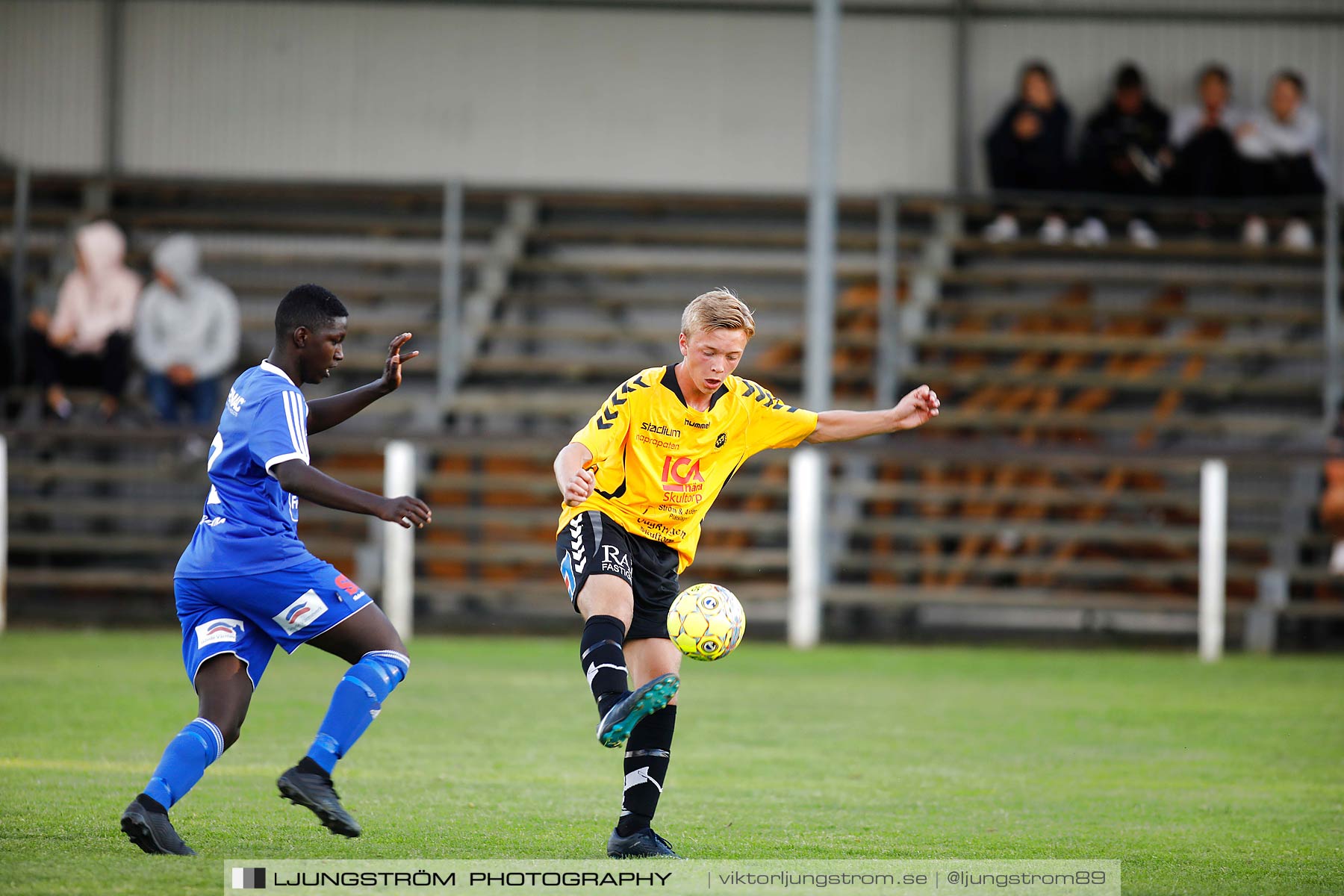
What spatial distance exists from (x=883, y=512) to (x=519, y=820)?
1015 centimetres

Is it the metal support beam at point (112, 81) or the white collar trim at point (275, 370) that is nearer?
the white collar trim at point (275, 370)

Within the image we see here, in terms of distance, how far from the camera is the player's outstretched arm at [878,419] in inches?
226

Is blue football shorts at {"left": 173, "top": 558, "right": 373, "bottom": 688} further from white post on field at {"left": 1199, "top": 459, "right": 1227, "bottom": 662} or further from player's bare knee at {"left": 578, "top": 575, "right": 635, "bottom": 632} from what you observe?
white post on field at {"left": 1199, "top": 459, "right": 1227, "bottom": 662}

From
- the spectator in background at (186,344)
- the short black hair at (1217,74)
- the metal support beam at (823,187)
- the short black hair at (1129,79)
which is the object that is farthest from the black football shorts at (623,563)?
the short black hair at (1217,74)

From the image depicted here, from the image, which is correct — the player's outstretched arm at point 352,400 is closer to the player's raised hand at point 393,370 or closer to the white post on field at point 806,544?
the player's raised hand at point 393,370

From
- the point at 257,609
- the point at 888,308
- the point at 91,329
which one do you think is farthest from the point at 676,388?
the point at 91,329

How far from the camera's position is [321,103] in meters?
17.3

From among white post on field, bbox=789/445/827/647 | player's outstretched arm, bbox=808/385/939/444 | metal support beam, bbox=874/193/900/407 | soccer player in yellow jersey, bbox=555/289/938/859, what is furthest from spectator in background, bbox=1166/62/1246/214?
soccer player in yellow jersey, bbox=555/289/938/859

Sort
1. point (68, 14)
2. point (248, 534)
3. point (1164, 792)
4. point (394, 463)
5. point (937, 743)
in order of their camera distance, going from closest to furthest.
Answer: point (248, 534) < point (1164, 792) < point (937, 743) < point (394, 463) < point (68, 14)

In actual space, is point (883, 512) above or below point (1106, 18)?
below

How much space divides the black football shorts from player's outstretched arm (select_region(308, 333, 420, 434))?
84cm

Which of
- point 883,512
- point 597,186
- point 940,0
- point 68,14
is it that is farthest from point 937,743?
point 68,14

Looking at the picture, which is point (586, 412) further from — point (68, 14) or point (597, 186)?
point (68, 14)

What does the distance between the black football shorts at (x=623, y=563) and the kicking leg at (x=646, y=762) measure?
0.22ft
